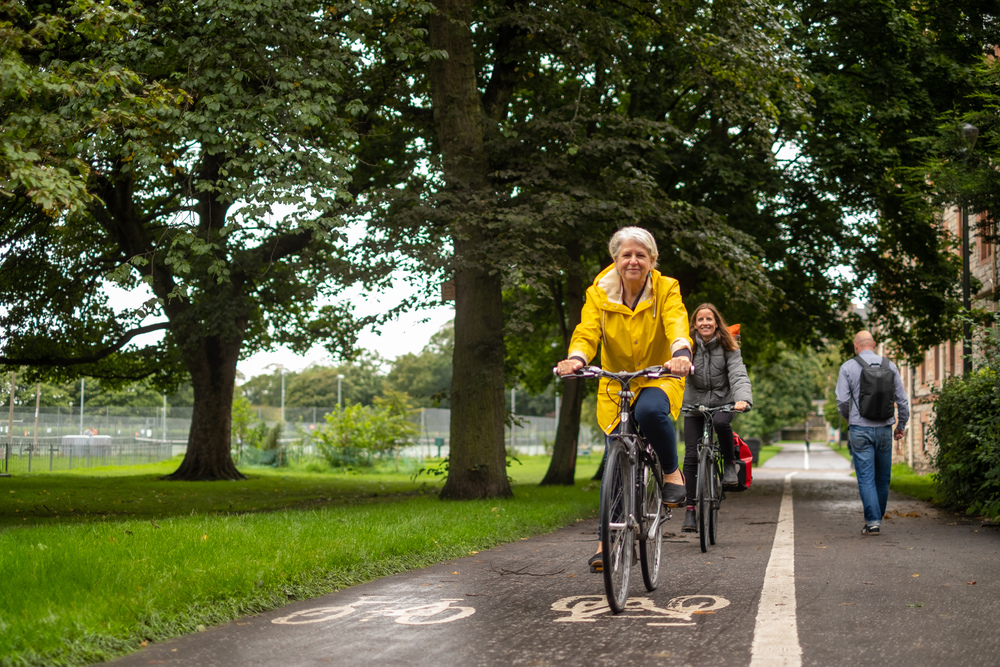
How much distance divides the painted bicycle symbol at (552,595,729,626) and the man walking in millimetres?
4656

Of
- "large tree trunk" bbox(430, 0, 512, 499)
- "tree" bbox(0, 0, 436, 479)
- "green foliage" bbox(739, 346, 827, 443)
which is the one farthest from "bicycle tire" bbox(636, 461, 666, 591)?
"green foliage" bbox(739, 346, 827, 443)

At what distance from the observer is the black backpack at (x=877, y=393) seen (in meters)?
9.80

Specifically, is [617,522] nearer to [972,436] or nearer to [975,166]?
[972,436]

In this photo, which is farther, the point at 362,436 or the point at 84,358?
the point at 362,436

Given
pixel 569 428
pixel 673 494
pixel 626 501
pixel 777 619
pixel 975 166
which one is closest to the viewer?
pixel 777 619

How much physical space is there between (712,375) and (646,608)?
3519 mm

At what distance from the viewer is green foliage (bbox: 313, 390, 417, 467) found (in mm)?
32125

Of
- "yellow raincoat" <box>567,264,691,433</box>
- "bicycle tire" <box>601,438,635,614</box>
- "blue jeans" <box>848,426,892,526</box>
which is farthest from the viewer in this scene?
"blue jeans" <box>848,426,892,526</box>

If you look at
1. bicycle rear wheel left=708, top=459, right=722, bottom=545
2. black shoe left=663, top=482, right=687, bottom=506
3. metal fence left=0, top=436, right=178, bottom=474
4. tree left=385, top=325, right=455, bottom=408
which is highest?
tree left=385, top=325, right=455, bottom=408

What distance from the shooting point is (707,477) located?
8.17 m

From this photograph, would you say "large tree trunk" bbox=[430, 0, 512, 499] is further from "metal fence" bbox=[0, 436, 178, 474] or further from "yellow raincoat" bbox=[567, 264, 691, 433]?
"metal fence" bbox=[0, 436, 178, 474]

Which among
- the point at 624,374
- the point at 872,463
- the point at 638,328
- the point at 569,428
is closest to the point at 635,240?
the point at 638,328

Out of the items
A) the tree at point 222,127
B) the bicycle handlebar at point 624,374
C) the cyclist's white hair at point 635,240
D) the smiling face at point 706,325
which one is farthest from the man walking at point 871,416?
the tree at point 222,127

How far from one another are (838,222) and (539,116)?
841 centimetres
